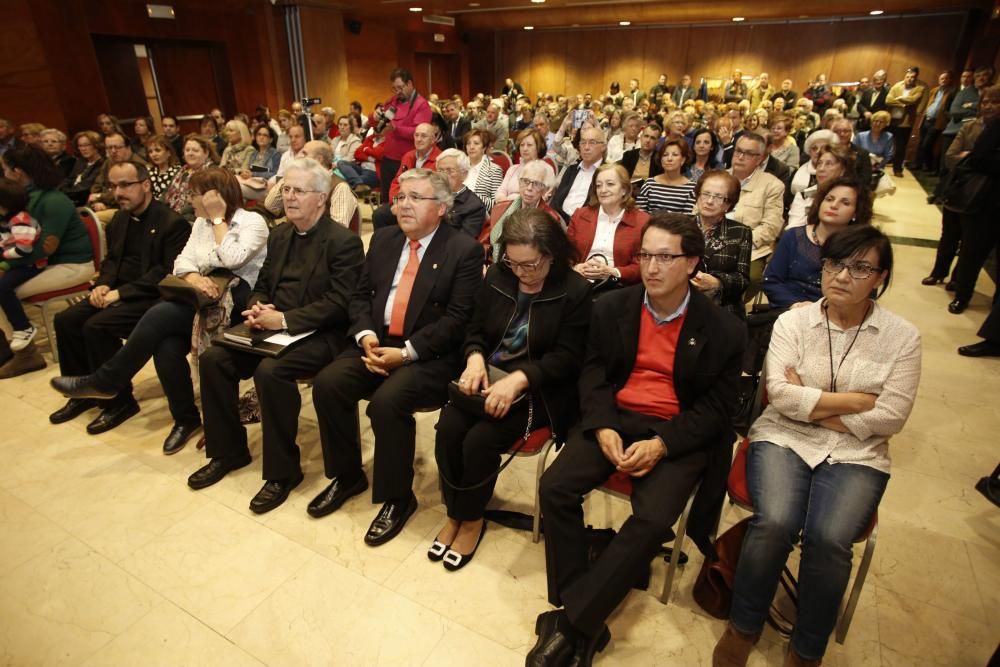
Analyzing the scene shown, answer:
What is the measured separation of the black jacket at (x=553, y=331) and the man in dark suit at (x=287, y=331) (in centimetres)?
80

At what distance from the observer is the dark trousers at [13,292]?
3.34 m

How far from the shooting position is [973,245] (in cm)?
406

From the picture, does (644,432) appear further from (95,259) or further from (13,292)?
(13,292)

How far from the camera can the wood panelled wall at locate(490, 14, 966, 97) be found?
13.1 m

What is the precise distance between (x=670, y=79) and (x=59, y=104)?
1480cm

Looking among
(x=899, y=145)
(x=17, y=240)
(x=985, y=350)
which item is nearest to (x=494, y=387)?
(x=17, y=240)

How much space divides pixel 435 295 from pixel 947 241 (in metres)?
4.80

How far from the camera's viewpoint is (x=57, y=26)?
8125 millimetres

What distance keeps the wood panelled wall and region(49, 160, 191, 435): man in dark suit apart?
16.3 metres

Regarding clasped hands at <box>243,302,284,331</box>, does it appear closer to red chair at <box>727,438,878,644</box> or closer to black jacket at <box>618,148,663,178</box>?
red chair at <box>727,438,878,644</box>

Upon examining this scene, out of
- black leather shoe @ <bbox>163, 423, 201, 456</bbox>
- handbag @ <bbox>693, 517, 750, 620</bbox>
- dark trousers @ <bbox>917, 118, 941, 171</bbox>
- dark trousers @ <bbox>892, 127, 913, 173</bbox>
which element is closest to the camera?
handbag @ <bbox>693, 517, 750, 620</bbox>

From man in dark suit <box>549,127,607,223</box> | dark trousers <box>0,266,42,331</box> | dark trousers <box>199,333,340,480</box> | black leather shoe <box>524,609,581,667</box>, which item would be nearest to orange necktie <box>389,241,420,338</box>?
dark trousers <box>199,333,340,480</box>

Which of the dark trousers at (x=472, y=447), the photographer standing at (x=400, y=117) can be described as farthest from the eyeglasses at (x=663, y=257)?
the photographer standing at (x=400, y=117)

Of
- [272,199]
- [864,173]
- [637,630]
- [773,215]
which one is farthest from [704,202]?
[864,173]
